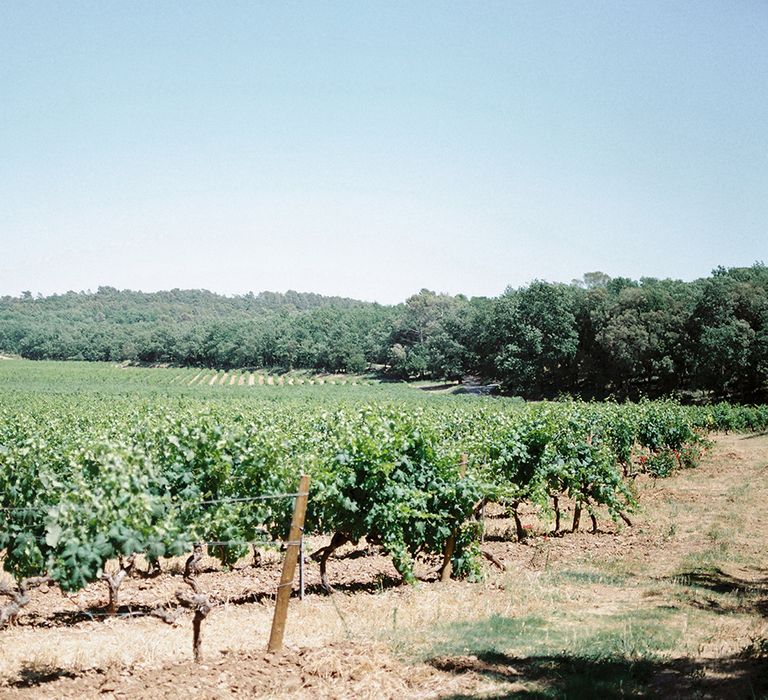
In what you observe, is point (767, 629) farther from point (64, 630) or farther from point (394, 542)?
point (64, 630)

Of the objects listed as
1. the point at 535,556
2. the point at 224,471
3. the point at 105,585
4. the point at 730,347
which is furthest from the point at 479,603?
the point at 730,347

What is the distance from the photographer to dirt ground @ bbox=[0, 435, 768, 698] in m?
5.42

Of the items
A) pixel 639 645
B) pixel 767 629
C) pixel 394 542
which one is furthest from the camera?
pixel 394 542

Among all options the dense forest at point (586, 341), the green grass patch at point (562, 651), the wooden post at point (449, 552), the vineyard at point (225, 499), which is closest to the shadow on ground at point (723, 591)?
the green grass patch at point (562, 651)

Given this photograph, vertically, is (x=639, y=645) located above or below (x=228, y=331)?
below

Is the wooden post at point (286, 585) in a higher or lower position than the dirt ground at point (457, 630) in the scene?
higher

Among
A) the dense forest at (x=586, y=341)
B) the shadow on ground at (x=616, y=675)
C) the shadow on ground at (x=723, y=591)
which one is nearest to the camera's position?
the shadow on ground at (x=616, y=675)

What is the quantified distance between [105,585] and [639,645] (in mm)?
8820

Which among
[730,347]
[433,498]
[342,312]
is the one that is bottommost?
[433,498]

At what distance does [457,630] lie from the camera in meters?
7.29

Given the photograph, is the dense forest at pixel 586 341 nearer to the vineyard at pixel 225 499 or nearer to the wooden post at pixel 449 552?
the vineyard at pixel 225 499

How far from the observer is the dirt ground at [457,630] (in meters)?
5.42

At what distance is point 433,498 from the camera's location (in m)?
10.2

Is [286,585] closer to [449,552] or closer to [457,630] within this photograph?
[457,630]
